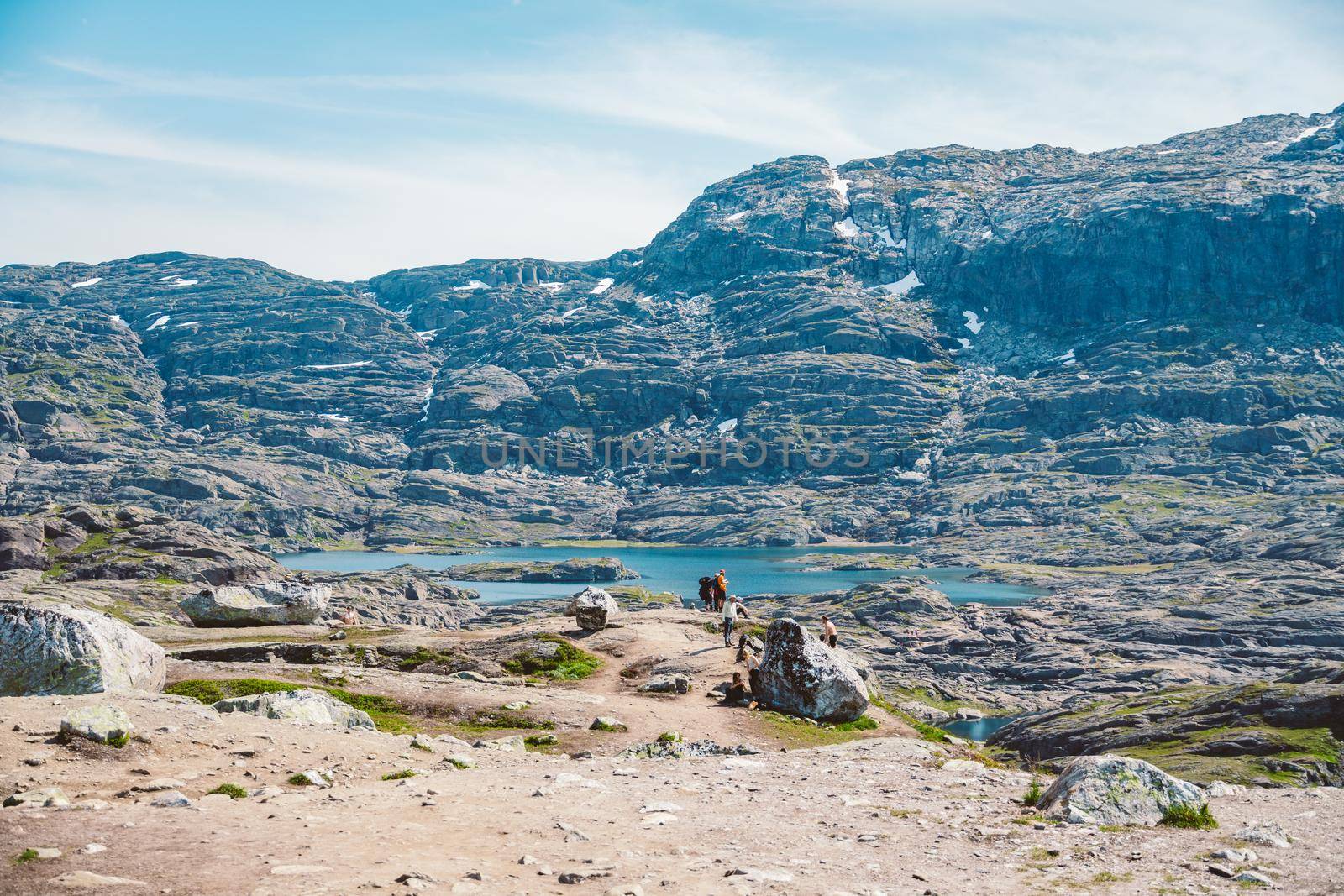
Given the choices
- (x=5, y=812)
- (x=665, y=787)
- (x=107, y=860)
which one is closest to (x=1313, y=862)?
(x=665, y=787)

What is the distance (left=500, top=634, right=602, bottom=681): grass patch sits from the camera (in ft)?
120

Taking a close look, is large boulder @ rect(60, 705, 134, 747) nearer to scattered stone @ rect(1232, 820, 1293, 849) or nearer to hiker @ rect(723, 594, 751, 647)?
scattered stone @ rect(1232, 820, 1293, 849)

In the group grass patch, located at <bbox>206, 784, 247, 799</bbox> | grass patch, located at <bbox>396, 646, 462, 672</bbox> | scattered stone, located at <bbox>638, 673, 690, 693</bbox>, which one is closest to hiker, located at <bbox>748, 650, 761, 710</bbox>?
scattered stone, located at <bbox>638, 673, 690, 693</bbox>

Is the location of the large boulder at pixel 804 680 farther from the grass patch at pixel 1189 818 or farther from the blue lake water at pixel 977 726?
the blue lake water at pixel 977 726

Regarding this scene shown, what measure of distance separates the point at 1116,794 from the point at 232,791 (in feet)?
55.3

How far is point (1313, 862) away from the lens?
16.4m

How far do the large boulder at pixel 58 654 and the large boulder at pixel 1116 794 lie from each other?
2282 cm

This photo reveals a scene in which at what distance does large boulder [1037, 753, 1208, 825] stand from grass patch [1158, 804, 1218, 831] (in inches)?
3.7

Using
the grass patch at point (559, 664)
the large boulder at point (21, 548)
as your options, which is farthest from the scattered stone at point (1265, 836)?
the large boulder at point (21, 548)

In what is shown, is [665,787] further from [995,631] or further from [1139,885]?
[995,631]

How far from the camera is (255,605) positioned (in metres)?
47.6

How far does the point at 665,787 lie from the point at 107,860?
Result: 10640mm

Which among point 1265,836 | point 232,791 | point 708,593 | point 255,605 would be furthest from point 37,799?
point 708,593

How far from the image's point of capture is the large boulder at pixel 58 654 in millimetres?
24812
